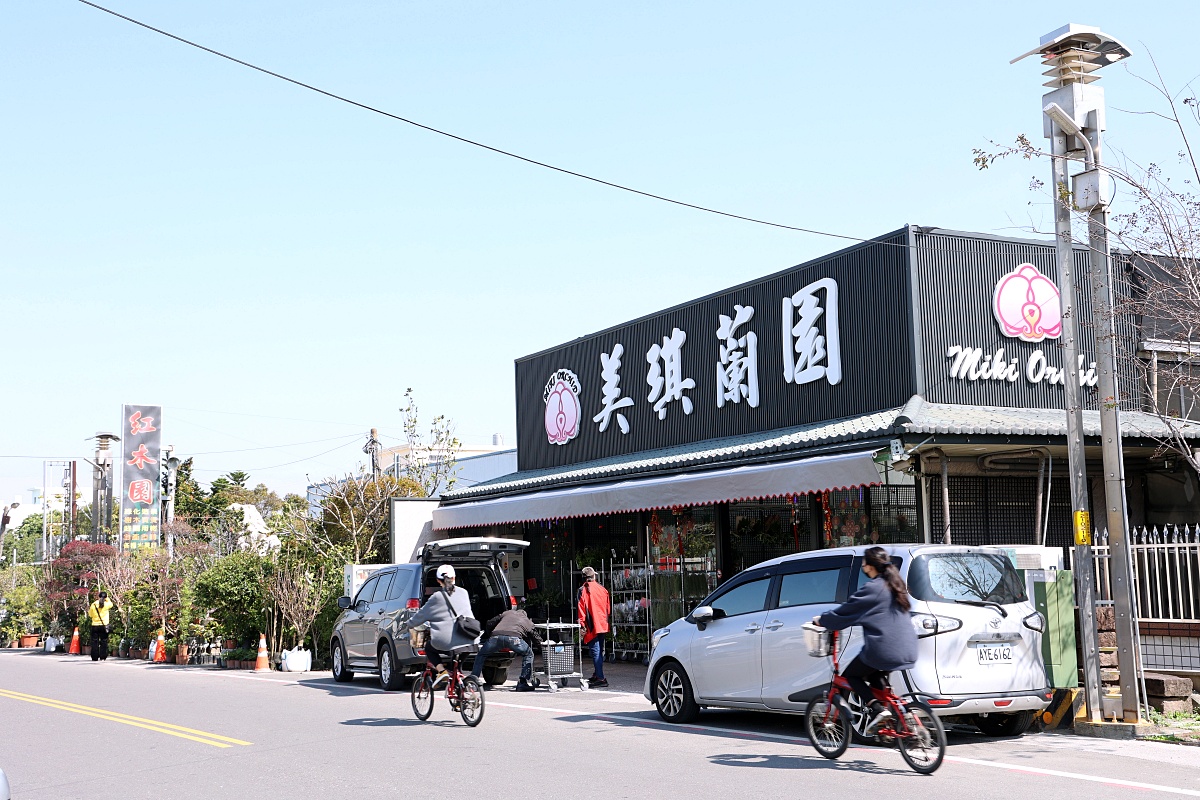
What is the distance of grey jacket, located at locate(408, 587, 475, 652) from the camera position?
43.2 ft

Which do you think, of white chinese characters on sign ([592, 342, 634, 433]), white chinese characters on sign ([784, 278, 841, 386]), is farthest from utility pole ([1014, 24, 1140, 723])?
white chinese characters on sign ([592, 342, 634, 433])

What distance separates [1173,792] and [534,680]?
10.1m

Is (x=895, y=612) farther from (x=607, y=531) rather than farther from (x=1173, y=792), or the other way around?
(x=607, y=531)

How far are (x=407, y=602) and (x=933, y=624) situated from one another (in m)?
9.58

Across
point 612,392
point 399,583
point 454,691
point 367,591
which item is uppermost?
point 612,392

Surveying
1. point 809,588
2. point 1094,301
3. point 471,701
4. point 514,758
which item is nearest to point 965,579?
point 809,588

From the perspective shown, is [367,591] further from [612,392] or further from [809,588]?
[809,588]

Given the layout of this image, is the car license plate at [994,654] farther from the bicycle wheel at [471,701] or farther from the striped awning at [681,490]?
the bicycle wheel at [471,701]

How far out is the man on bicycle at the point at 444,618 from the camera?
1318 centimetres

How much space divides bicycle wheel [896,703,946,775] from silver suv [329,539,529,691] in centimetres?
854

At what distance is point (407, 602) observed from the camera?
18016mm

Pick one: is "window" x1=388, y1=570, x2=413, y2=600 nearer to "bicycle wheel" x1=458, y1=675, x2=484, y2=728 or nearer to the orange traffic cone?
"bicycle wheel" x1=458, y1=675, x2=484, y2=728

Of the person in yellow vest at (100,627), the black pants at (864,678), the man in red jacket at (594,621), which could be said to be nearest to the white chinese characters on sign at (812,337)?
the man in red jacket at (594,621)

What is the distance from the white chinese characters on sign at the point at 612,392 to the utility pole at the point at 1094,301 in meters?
12.0
